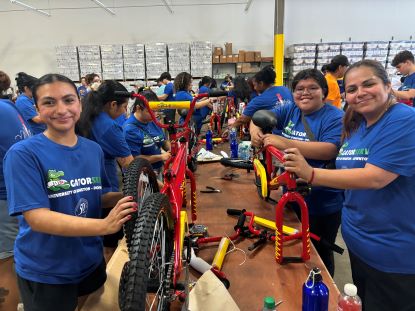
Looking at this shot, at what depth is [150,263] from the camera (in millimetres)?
957

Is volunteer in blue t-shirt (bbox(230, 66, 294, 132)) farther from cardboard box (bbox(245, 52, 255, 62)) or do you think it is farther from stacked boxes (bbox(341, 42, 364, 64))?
stacked boxes (bbox(341, 42, 364, 64))

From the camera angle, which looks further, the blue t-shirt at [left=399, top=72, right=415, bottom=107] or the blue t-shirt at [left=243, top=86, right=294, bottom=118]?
the blue t-shirt at [left=399, top=72, right=415, bottom=107]

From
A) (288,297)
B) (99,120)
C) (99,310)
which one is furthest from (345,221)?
(99,120)

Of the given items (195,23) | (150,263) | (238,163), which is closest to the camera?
(150,263)

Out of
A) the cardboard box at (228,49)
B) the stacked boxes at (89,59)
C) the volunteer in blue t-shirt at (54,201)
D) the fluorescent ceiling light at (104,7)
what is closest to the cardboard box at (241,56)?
the cardboard box at (228,49)

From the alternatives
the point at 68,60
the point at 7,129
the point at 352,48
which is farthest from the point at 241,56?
the point at 7,129

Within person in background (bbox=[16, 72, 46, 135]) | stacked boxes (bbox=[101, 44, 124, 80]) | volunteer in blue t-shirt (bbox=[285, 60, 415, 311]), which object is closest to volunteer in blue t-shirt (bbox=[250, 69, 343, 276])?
volunteer in blue t-shirt (bbox=[285, 60, 415, 311])

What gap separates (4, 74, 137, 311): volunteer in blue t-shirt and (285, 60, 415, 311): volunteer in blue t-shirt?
2.88ft

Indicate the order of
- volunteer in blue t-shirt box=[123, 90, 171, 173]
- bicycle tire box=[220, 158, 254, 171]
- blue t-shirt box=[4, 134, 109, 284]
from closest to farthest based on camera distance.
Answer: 1. blue t-shirt box=[4, 134, 109, 284]
2. volunteer in blue t-shirt box=[123, 90, 171, 173]
3. bicycle tire box=[220, 158, 254, 171]

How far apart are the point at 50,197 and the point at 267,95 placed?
2.32 m

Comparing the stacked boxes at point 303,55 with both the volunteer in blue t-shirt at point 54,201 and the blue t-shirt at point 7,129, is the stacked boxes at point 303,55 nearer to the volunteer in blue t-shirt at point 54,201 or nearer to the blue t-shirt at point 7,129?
the blue t-shirt at point 7,129

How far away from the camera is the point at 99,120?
6.62ft

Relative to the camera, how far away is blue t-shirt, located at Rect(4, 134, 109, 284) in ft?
3.61

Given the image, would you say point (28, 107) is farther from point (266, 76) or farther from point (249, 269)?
point (249, 269)
